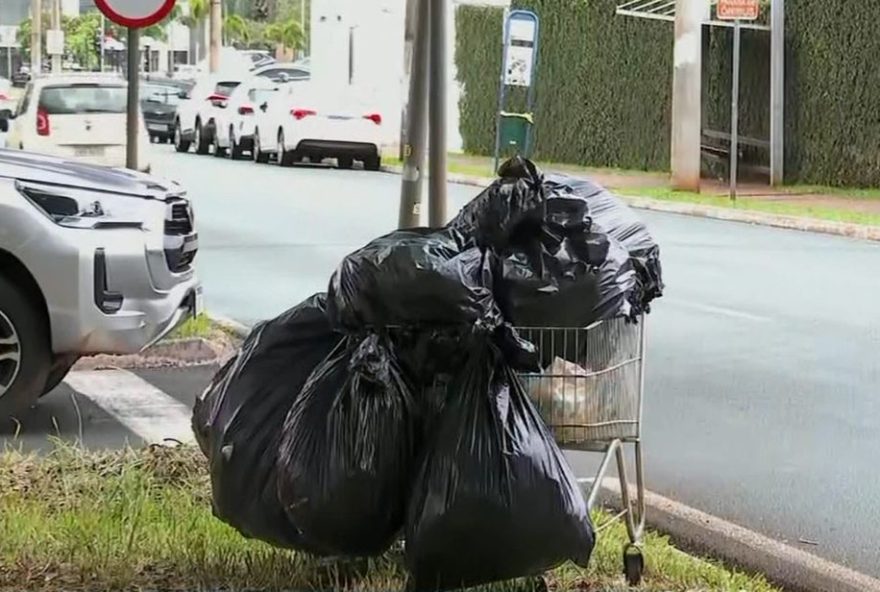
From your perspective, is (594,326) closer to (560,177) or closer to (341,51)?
(560,177)

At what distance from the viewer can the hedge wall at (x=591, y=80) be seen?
26641 millimetres

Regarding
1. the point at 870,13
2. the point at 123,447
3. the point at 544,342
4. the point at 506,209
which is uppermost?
the point at 870,13

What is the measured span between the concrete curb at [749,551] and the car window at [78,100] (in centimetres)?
1577

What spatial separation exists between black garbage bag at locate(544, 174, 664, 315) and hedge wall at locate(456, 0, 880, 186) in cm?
1882

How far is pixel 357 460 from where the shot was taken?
3.82 m

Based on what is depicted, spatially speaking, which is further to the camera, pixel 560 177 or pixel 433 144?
pixel 433 144

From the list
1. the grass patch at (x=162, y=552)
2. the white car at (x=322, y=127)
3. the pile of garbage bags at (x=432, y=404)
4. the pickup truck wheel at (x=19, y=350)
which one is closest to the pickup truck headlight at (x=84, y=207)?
the pickup truck wheel at (x=19, y=350)

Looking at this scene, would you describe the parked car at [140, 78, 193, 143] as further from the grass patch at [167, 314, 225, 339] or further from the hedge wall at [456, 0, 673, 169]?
the grass patch at [167, 314, 225, 339]

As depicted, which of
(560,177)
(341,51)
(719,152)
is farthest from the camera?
(341,51)

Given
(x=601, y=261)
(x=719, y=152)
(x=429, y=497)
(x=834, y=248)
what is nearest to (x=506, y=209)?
(x=601, y=261)

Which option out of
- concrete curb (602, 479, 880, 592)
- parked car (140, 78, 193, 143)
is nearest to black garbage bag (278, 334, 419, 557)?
concrete curb (602, 479, 880, 592)

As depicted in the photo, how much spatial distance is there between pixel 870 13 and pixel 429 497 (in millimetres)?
20207

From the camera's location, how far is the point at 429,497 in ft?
12.3

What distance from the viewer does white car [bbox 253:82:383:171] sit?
89.6 ft
